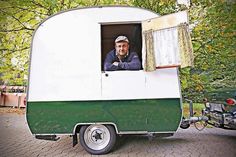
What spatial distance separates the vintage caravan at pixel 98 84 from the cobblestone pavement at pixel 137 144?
0.10m

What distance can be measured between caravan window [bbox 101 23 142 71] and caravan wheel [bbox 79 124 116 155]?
536 mm

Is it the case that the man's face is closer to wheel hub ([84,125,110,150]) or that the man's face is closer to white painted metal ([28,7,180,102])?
white painted metal ([28,7,180,102])

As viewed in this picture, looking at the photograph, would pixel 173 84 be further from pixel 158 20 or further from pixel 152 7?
pixel 152 7

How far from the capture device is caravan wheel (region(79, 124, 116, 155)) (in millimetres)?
2176

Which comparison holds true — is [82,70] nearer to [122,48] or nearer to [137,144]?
[122,48]

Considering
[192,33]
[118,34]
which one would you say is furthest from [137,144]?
[192,33]

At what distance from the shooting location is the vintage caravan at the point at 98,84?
212cm

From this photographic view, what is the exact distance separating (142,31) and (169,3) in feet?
1.26

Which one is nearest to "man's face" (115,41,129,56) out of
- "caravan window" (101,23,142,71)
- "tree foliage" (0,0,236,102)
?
"caravan window" (101,23,142,71)

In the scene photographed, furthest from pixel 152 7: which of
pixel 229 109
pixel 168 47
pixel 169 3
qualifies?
pixel 229 109

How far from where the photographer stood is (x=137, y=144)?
220 centimetres

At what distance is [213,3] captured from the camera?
2.31 meters

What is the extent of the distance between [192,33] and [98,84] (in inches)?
32.9

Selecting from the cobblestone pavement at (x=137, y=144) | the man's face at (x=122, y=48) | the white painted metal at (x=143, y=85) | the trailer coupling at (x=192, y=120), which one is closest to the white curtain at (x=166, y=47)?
the white painted metal at (x=143, y=85)
